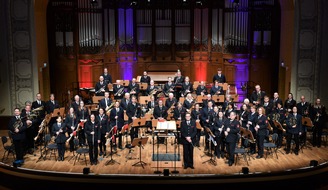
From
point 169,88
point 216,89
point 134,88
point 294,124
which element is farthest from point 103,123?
point 294,124

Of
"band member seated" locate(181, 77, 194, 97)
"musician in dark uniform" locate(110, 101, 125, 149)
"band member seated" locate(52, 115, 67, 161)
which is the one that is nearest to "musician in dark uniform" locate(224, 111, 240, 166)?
"musician in dark uniform" locate(110, 101, 125, 149)

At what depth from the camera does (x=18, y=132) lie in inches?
481

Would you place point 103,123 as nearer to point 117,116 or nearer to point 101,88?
point 117,116

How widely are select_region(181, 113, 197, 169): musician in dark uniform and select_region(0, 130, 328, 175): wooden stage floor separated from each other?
20cm

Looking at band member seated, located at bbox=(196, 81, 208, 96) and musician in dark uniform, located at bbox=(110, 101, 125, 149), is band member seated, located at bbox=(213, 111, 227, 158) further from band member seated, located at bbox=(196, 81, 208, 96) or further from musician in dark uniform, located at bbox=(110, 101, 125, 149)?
band member seated, located at bbox=(196, 81, 208, 96)

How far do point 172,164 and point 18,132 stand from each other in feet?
14.7

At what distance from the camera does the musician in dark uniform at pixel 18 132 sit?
12211 millimetres

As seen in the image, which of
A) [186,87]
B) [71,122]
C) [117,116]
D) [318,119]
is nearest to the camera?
[71,122]

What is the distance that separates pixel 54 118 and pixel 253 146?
6.47 m

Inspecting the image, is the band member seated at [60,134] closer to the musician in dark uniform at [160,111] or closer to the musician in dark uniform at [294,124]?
the musician in dark uniform at [160,111]

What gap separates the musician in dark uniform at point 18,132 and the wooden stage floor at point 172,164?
35 centimetres

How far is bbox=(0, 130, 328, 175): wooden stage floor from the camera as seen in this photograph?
1177cm

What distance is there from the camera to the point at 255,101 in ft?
49.6

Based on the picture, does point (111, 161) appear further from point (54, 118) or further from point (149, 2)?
point (149, 2)
